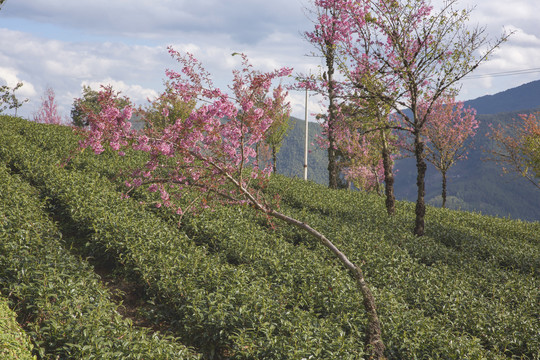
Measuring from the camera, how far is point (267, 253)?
9.91m

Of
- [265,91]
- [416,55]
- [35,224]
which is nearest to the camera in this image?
[265,91]

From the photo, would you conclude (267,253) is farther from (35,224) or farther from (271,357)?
(35,224)

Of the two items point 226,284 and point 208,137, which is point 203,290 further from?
point 208,137

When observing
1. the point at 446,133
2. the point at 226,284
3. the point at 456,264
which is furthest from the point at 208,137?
the point at 446,133

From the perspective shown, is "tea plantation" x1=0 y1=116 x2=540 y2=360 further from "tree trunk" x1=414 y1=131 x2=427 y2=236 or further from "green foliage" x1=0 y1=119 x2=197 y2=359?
"tree trunk" x1=414 y1=131 x2=427 y2=236

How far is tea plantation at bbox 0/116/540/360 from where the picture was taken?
6.12 metres

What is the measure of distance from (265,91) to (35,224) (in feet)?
21.5

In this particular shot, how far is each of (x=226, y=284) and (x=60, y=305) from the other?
2817 millimetres

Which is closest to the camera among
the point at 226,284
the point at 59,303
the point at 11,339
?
the point at 11,339

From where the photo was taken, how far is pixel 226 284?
25.2ft

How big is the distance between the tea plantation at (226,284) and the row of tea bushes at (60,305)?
27mm

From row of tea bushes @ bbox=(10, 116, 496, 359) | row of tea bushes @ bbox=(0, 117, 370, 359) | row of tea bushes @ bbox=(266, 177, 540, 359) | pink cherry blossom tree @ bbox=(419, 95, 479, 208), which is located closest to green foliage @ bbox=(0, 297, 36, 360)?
row of tea bushes @ bbox=(0, 117, 370, 359)

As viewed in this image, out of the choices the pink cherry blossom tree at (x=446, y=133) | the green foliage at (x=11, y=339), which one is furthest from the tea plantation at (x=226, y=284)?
the pink cherry blossom tree at (x=446, y=133)

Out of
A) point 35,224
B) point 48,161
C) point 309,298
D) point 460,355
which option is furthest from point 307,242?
point 48,161
